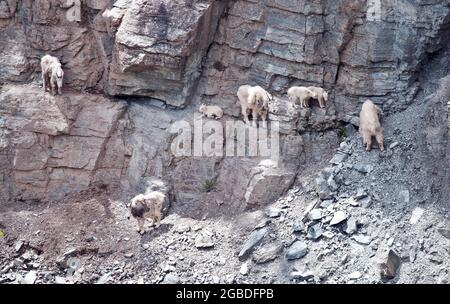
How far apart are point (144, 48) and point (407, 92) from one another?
644 cm

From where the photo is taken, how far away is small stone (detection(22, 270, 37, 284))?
17.8 metres

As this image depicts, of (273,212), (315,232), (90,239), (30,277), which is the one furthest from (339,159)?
(30,277)

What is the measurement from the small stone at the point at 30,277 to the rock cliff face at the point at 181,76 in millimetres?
2640

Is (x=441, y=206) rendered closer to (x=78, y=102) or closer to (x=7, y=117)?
(x=78, y=102)

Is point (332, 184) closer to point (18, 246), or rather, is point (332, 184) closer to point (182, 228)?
point (182, 228)

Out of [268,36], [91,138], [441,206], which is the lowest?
[441,206]

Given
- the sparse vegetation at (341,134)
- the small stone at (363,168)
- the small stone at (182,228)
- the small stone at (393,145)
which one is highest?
the sparse vegetation at (341,134)

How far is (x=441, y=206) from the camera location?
54.7 ft

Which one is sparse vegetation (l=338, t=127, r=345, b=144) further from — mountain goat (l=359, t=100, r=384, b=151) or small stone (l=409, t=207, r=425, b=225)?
small stone (l=409, t=207, r=425, b=225)

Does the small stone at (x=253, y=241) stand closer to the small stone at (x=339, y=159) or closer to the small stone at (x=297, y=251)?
the small stone at (x=297, y=251)

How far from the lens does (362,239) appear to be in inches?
654

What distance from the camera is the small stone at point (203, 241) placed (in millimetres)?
17828

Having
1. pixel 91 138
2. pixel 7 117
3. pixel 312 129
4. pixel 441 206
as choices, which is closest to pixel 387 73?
pixel 312 129

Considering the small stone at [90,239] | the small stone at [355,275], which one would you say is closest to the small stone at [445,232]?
the small stone at [355,275]
